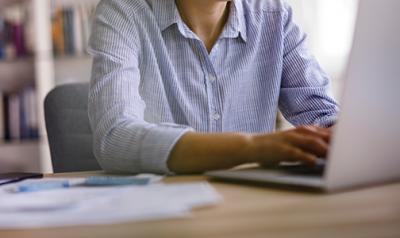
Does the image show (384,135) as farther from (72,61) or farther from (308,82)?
(72,61)

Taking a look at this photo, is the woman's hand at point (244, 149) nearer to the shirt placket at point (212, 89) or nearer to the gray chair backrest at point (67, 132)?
the shirt placket at point (212, 89)

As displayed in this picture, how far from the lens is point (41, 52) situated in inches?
122

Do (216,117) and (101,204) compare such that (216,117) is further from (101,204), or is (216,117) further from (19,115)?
(19,115)

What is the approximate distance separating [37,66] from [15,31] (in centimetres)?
21

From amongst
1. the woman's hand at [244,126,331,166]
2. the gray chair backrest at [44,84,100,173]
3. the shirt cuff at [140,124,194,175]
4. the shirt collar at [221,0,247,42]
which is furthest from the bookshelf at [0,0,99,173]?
the woman's hand at [244,126,331,166]

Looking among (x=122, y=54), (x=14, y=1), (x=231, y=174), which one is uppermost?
(x=14, y=1)

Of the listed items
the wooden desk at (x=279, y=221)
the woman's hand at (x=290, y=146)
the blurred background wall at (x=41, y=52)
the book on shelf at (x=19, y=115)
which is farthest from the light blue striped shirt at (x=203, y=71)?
the book on shelf at (x=19, y=115)

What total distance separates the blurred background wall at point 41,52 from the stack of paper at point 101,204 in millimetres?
2451

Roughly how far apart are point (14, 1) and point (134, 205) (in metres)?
2.75

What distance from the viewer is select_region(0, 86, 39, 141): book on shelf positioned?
122 inches

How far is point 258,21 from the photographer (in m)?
1.46

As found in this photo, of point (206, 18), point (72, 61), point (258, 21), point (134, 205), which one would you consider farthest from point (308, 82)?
point (72, 61)

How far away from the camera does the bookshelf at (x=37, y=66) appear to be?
3.08m

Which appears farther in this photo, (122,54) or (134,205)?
(122,54)
